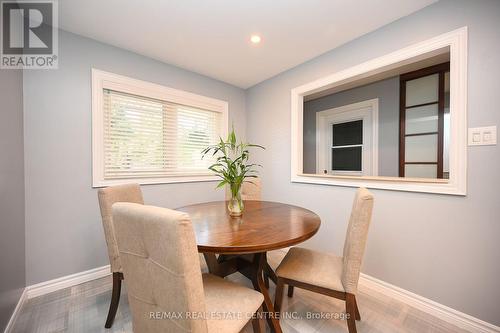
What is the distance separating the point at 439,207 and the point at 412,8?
1.63 m

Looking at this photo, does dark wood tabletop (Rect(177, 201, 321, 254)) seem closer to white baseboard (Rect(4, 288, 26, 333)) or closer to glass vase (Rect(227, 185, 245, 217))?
glass vase (Rect(227, 185, 245, 217))

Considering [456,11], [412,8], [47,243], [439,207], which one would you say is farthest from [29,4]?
[439,207]

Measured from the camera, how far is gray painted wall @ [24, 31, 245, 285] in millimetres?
1790

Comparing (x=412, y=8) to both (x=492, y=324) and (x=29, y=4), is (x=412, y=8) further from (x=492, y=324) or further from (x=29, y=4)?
(x=29, y=4)

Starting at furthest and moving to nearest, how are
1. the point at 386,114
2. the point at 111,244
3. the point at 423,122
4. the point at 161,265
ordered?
1. the point at 386,114
2. the point at 423,122
3. the point at 111,244
4. the point at 161,265

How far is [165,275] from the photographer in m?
0.77

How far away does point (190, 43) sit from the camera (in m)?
2.17

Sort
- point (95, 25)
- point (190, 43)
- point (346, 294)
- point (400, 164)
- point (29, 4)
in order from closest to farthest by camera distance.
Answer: point (346, 294)
point (29, 4)
point (95, 25)
point (190, 43)
point (400, 164)

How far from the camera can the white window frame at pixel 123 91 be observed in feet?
6.77

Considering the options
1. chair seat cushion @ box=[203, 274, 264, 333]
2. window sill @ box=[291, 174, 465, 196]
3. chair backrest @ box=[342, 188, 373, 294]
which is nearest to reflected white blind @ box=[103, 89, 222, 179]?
window sill @ box=[291, 174, 465, 196]

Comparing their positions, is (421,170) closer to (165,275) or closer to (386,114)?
(386,114)

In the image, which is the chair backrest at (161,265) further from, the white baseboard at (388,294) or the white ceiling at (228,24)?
the white ceiling at (228,24)

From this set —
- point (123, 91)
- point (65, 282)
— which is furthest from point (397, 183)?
point (65, 282)

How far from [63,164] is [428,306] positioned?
11.2ft
